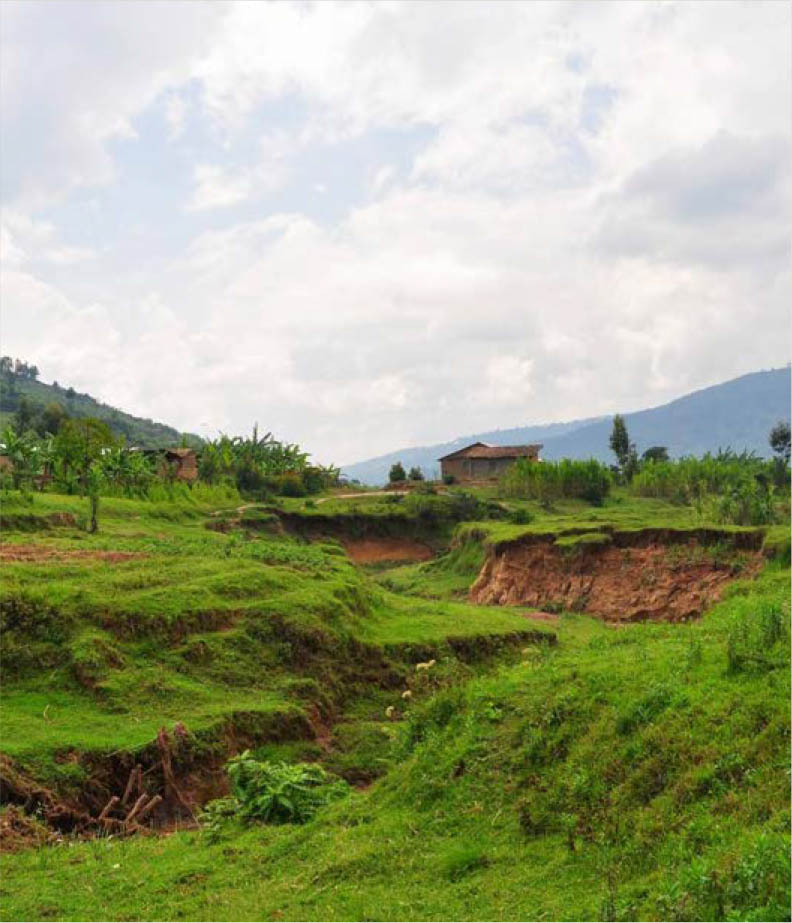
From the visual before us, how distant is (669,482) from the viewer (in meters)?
81.3

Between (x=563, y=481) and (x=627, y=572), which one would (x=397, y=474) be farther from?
(x=627, y=572)

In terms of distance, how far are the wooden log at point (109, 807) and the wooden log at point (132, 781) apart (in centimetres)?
14

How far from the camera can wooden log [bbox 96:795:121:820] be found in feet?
56.1

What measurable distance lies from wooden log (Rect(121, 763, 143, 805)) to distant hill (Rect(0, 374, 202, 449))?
13450 cm

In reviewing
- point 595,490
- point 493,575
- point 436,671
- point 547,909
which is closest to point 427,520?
point 595,490

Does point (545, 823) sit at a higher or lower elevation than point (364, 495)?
lower

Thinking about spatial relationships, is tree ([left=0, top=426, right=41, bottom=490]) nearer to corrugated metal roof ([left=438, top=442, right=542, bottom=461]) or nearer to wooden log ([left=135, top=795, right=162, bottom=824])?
wooden log ([left=135, top=795, right=162, bottom=824])

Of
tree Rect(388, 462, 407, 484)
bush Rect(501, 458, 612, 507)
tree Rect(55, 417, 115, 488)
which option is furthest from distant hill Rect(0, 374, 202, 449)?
tree Rect(55, 417, 115, 488)

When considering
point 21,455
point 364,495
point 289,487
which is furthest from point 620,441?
point 21,455

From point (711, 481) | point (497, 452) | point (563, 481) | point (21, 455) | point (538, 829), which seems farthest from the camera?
point (497, 452)

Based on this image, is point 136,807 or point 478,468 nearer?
point 136,807

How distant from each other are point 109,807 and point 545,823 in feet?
31.4

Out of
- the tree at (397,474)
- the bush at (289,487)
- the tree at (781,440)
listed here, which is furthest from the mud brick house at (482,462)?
the tree at (781,440)

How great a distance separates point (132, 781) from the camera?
17984mm
